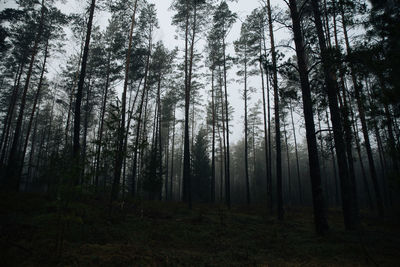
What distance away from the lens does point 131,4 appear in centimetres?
1524

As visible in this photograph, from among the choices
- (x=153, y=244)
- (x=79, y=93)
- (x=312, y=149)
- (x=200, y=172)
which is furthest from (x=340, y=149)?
(x=200, y=172)

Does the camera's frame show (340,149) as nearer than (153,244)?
No

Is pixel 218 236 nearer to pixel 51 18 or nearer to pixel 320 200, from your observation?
pixel 320 200

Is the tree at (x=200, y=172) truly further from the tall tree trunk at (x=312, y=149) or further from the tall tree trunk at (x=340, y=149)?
the tall tree trunk at (x=312, y=149)

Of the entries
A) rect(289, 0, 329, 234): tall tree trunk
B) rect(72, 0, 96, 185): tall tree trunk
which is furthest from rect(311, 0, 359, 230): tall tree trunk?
rect(72, 0, 96, 185): tall tree trunk

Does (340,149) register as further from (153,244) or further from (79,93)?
(79,93)

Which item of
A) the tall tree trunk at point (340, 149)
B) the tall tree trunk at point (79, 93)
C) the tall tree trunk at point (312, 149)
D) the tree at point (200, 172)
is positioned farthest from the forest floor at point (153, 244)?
the tree at point (200, 172)

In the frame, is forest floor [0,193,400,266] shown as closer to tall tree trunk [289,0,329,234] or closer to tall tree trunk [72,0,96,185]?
tall tree trunk [289,0,329,234]

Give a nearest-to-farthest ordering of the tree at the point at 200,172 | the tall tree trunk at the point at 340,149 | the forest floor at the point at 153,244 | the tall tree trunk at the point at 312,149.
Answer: the forest floor at the point at 153,244
the tall tree trunk at the point at 312,149
the tall tree trunk at the point at 340,149
the tree at the point at 200,172

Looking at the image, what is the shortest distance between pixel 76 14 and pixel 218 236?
15227 millimetres

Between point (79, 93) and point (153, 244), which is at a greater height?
point (79, 93)

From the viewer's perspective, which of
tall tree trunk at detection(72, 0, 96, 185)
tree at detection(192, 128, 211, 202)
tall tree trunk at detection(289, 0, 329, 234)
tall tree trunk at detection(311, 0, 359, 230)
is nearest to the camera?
tall tree trunk at detection(289, 0, 329, 234)

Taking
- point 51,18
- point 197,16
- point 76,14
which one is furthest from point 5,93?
point 197,16

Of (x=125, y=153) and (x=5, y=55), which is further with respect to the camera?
(x=5, y=55)
